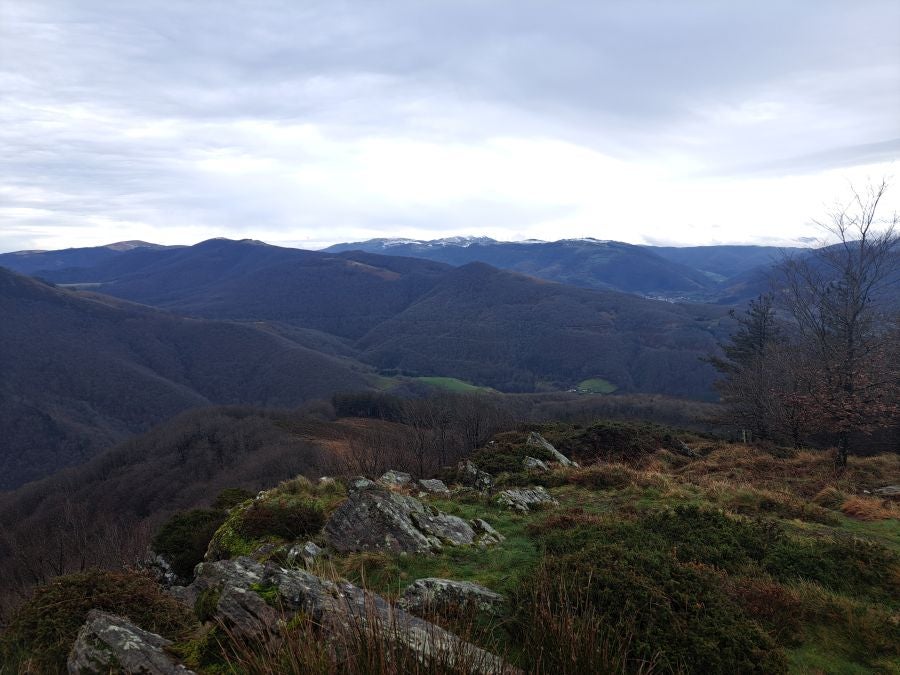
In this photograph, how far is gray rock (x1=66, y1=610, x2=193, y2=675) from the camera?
4637 millimetres

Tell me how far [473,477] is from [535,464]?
262cm

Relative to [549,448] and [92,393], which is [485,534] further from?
[92,393]

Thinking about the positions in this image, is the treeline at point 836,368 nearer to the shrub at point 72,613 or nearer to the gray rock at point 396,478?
the gray rock at point 396,478

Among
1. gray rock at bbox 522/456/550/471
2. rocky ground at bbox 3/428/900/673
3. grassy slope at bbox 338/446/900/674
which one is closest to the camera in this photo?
rocky ground at bbox 3/428/900/673

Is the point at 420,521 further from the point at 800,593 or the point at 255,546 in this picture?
the point at 800,593

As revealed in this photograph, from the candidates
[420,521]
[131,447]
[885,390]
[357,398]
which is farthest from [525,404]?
[420,521]

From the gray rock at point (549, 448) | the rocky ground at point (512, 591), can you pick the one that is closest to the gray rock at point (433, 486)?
the rocky ground at point (512, 591)

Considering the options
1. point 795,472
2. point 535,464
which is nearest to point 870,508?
point 795,472

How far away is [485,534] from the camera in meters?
10.8

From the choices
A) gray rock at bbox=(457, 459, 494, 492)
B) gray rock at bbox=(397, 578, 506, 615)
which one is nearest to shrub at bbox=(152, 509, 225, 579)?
gray rock at bbox=(397, 578, 506, 615)

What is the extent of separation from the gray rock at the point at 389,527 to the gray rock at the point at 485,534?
0.21 m

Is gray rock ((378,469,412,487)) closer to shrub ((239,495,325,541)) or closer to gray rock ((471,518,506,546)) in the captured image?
shrub ((239,495,325,541))

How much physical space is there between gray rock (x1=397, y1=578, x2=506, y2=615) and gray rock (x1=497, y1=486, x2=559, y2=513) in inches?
242

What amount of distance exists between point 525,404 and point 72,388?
162171 mm
